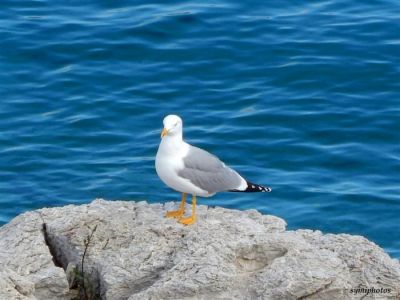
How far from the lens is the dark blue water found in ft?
41.6

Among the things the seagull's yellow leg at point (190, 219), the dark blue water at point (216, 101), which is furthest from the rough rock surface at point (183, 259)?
the dark blue water at point (216, 101)

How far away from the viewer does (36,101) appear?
1479 cm

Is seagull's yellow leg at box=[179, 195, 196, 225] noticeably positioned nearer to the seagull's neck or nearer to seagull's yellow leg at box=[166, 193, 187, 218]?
seagull's yellow leg at box=[166, 193, 187, 218]

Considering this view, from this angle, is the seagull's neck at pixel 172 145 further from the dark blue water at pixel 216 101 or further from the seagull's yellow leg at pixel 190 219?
the dark blue water at pixel 216 101

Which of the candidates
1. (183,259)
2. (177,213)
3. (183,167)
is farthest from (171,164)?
(183,259)

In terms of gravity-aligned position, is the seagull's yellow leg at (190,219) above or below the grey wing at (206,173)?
below

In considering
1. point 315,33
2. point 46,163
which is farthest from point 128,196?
point 315,33

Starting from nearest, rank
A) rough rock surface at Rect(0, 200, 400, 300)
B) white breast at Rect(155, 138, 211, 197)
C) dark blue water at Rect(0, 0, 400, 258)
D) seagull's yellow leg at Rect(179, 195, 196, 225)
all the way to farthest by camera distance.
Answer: rough rock surface at Rect(0, 200, 400, 300) → seagull's yellow leg at Rect(179, 195, 196, 225) → white breast at Rect(155, 138, 211, 197) → dark blue water at Rect(0, 0, 400, 258)

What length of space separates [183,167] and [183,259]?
1.26 m

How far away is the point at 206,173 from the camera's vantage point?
8.86 m

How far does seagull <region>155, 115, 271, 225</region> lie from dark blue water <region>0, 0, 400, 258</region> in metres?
3.30

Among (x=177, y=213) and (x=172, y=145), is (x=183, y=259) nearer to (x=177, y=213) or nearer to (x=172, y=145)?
(x=177, y=213)

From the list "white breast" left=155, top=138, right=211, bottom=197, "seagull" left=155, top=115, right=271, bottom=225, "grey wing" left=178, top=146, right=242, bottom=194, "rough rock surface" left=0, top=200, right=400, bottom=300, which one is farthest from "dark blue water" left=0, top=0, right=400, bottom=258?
"rough rock surface" left=0, top=200, right=400, bottom=300

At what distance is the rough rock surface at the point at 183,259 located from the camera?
24.2 ft
